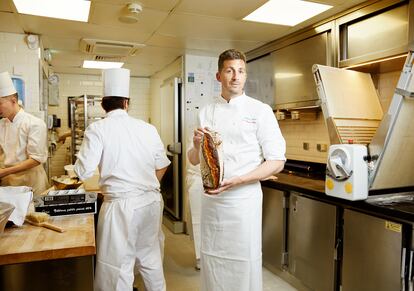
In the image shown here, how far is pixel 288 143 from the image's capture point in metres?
3.70

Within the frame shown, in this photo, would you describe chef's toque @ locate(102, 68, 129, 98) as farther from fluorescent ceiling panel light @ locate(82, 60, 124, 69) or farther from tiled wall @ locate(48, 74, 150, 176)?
tiled wall @ locate(48, 74, 150, 176)

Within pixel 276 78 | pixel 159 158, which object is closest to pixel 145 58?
pixel 276 78

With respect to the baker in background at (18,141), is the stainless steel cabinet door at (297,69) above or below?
above

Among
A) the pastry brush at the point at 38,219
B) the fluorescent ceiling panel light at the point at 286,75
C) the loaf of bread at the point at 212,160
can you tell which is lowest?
the pastry brush at the point at 38,219

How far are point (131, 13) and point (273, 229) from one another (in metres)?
2.14

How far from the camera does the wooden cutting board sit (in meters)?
1.22

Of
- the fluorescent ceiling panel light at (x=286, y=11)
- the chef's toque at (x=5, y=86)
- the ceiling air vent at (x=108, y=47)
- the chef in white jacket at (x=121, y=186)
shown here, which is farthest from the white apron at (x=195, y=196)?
the ceiling air vent at (x=108, y=47)

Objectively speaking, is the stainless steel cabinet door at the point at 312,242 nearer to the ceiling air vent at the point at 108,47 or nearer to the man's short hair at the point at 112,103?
the man's short hair at the point at 112,103

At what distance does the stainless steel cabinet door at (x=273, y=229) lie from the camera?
2.75 m

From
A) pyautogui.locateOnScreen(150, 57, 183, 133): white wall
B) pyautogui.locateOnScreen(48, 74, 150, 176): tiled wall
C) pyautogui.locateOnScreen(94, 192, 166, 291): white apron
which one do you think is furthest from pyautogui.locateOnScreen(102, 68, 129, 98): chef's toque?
pyautogui.locateOnScreen(48, 74, 150, 176): tiled wall

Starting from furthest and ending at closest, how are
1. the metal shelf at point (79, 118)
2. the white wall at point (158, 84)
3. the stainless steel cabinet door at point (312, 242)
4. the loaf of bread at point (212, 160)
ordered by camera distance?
the metal shelf at point (79, 118) → the white wall at point (158, 84) → the stainless steel cabinet door at point (312, 242) → the loaf of bread at point (212, 160)

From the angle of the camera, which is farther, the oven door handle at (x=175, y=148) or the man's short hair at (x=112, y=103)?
the oven door handle at (x=175, y=148)

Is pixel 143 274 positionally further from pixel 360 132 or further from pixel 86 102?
pixel 86 102

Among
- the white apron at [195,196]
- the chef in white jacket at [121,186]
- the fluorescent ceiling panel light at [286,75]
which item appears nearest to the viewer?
the chef in white jacket at [121,186]
